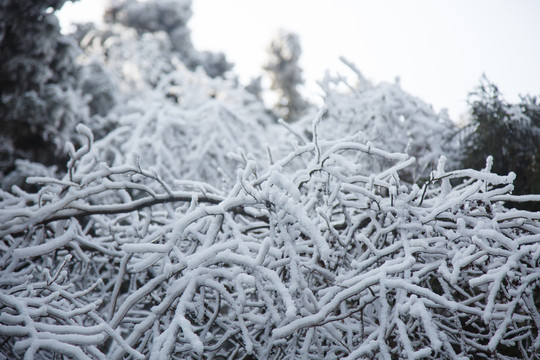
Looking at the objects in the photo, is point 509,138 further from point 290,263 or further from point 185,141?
point 185,141

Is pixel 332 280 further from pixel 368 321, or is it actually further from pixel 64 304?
pixel 64 304

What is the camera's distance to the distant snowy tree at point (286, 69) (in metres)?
21.1

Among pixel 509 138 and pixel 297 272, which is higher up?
pixel 509 138

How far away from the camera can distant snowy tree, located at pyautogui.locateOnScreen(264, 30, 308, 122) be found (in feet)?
69.3

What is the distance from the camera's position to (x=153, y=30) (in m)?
20.7

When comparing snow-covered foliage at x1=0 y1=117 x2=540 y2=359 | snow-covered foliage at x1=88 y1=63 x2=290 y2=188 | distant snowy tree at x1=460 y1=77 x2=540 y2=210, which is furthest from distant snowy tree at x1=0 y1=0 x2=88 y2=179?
distant snowy tree at x1=460 y1=77 x2=540 y2=210

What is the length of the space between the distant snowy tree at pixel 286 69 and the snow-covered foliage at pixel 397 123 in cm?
1674

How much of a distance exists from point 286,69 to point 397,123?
59.8 feet

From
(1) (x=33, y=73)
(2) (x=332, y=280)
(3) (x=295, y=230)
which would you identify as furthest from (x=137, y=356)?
(1) (x=33, y=73)

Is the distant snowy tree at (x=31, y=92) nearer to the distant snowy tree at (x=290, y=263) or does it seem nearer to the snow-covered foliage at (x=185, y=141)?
the snow-covered foliage at (x=185, y=141)

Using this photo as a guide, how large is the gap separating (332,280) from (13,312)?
1.29m

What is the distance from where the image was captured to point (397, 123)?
13.1 ft

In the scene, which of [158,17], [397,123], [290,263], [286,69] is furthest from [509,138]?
[158,17]

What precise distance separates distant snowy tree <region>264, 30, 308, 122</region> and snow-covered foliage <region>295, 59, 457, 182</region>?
54.9 feet
